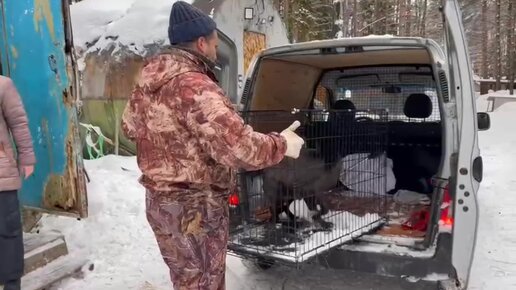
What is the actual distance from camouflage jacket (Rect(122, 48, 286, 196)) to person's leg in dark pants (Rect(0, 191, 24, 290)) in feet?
4.34

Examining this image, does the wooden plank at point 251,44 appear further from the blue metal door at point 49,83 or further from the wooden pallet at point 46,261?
the wooden pallet at point 46,261

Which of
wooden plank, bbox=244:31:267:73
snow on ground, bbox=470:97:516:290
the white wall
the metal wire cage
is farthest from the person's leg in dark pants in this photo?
wooden plank, bbox=244:31:267:73

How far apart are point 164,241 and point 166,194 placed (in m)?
0.28

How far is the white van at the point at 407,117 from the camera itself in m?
3.25

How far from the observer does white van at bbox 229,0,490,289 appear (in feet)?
10.7

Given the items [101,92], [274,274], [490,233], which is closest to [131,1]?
[101,92]

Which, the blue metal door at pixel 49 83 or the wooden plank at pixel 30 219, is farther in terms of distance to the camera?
the wooden plank at pixel 30 219

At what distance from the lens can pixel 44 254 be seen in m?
4.25

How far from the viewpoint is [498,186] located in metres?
7.76

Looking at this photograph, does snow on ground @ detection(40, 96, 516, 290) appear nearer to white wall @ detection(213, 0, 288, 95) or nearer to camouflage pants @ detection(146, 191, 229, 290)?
camouflage pants @ detection(146, 191, 229, 290)

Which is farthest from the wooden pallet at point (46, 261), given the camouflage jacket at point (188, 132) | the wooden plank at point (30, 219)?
the camouflage jacket at point (188, 132)

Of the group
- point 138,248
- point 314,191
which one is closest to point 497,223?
point 314,191

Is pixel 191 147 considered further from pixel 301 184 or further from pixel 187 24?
pixel 301 184

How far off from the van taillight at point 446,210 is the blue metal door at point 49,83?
108 inches
